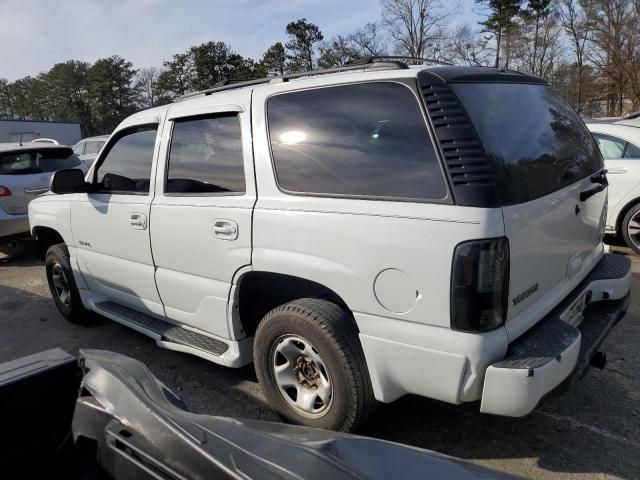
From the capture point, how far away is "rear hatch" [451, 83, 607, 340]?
2230 mm

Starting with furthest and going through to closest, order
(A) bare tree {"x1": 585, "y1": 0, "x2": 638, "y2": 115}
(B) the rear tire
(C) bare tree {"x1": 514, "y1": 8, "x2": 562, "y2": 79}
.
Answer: (C) bare tree {"x1": 514, "y1": 8, "x2": 562, "y2": 79}
(A) bare tree {"x1": 585, "y1": 0, "x2": 638, "y2": 115}
(B) the rear tire

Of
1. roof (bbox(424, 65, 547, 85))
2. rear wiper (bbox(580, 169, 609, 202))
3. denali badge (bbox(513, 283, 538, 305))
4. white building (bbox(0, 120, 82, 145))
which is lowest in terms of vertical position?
denali badge (bbox(513, 283, 538, 305))

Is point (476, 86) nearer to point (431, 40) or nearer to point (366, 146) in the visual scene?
point (366, 146)

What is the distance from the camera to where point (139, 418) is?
4.91 feet

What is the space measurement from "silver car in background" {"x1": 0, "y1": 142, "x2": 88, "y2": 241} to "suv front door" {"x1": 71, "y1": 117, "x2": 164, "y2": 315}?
4.02 meters

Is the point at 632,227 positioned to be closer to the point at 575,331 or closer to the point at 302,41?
the point at 575,331

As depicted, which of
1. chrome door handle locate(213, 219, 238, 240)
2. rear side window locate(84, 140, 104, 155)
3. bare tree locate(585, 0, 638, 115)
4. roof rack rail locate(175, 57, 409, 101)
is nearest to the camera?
roof rack rail locate(175, 57, 409, 101)

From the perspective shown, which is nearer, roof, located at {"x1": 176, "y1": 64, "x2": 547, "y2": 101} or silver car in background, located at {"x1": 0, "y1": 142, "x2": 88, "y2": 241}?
roof, located at {"x1": 176, "y1": 64, "x2": 547, "y2": 101}

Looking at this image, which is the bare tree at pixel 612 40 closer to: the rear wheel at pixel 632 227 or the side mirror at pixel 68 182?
the rear wheel at pixel 632 227

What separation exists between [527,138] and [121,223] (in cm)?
287

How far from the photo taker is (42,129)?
132ft

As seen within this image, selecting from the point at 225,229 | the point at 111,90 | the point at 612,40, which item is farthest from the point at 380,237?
→ the point at 111,90

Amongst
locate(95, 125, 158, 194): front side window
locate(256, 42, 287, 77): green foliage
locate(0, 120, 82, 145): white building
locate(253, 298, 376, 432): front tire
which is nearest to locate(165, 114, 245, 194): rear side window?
locate(95, 125, 158, 194): front side window

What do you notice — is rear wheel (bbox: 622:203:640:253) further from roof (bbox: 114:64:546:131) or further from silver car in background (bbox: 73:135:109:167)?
silver car in background (bbox: 73:135:109:167)
